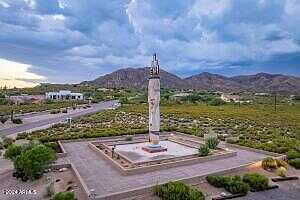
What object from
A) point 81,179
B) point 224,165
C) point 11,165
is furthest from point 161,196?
point 11,165

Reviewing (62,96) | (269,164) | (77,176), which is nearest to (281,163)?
(269,164)

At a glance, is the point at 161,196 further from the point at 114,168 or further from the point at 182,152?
the point at 182,152

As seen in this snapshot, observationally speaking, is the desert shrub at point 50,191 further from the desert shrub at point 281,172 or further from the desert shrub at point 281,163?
the desert shrub at point 281,163

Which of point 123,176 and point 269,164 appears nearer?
point 123,176

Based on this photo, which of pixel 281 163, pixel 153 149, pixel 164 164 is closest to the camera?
pixel 164 164

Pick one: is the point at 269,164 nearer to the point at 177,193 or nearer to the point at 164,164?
the point at 164,164

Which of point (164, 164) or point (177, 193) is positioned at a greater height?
point (164, 164)
